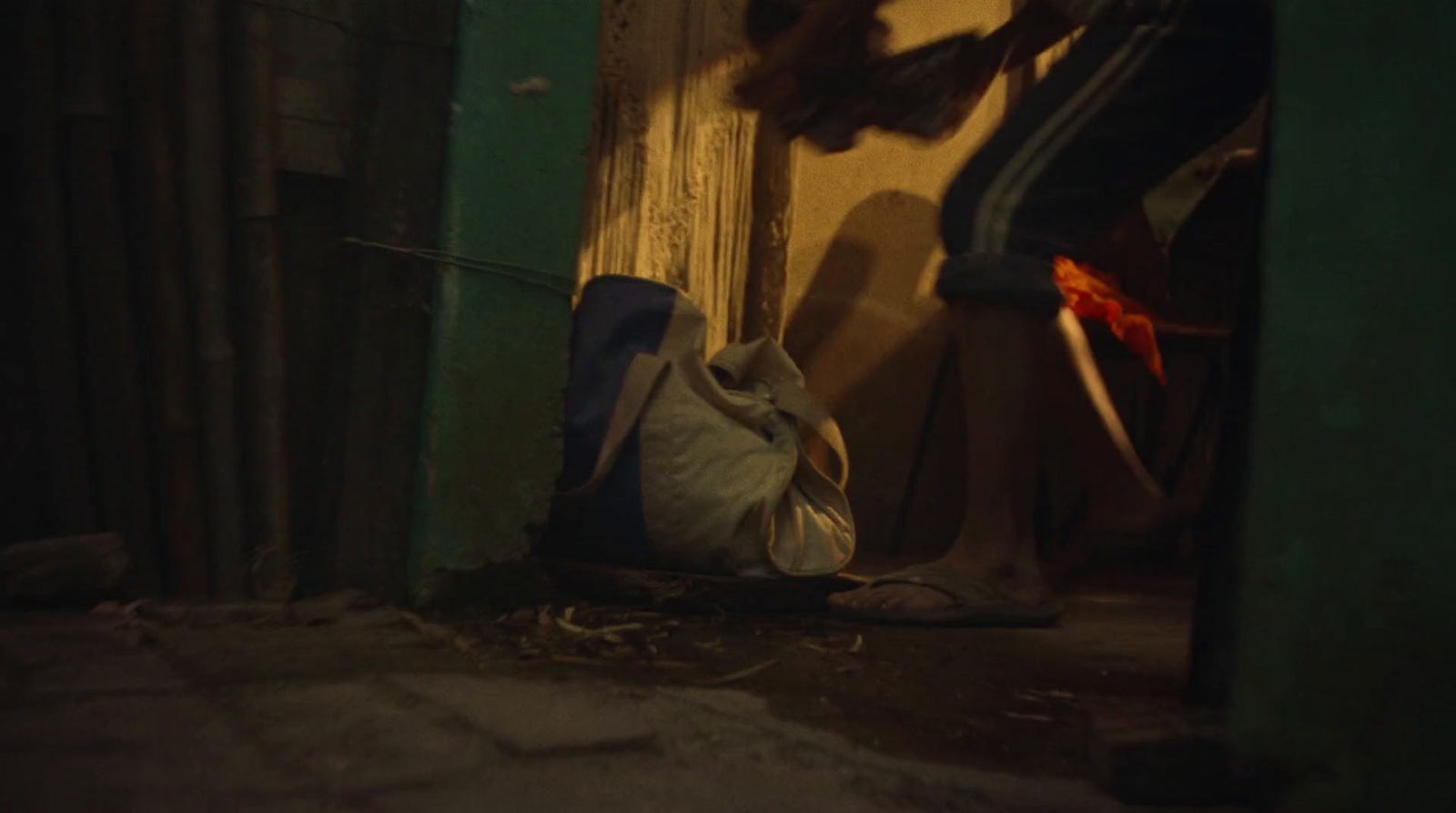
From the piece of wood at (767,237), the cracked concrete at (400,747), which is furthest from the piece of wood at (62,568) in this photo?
the piece of wood at (767,237)

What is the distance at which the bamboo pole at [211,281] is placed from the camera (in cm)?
210

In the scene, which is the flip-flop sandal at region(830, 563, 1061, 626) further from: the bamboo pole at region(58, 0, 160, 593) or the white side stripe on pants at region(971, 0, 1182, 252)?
the bamboo pole at region(58, 0, 160, 593)

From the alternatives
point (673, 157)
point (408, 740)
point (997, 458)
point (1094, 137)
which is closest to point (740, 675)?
point (408, 740)

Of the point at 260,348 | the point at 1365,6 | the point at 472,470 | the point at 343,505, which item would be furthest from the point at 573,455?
the point at 1365,6

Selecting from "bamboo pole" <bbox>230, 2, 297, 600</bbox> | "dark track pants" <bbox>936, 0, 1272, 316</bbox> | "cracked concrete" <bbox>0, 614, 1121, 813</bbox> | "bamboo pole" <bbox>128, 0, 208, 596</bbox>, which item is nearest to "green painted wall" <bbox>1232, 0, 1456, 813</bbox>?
"cracked concrete" <bbox>0, 614, 1121, 813</bbox>

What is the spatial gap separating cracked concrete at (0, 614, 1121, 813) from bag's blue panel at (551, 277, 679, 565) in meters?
0.69

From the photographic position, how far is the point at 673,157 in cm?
294

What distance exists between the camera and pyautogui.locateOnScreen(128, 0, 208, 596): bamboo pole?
2.11 m

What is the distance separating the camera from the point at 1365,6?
1.17m

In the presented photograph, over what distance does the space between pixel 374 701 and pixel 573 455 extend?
929mm

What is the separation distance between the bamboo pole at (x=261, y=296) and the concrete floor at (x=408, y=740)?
0.42 metres

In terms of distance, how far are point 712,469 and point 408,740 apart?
113 centimetres

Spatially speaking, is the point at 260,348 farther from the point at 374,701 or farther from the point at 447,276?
the point at 374,701

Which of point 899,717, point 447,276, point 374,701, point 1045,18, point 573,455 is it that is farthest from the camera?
point 1045,18
